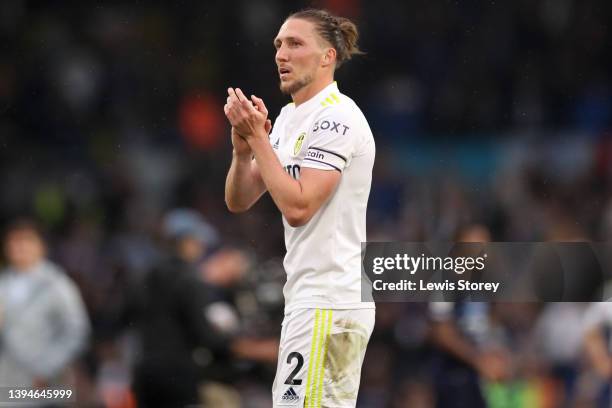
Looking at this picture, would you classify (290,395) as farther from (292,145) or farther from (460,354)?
(460,354)

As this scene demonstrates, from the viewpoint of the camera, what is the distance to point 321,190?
14.9 feet

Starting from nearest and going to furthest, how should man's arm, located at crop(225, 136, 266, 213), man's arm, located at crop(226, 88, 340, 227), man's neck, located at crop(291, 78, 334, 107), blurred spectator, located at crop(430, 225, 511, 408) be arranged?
1. man's arm, located at crop(226, 88, 340, 227)
2. man's neck, located at crop(291, 78, 334, 107)
3. man's arm, located at crop(225, 136, 266, 213)
4. blurred spectator, located at crop(430, 225, 511, 408)

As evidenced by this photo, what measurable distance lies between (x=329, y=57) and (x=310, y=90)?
0.54ft

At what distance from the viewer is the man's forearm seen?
16.2 ft

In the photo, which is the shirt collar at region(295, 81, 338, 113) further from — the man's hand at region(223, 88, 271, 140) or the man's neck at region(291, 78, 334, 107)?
the man's hand at region(223, 88, 271, 140)

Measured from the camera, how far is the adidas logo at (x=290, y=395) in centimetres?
458

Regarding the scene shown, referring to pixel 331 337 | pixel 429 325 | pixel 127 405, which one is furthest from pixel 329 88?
pixel 127 405

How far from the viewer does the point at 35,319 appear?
312 inches

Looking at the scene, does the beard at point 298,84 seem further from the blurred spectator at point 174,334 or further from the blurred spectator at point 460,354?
the blurred spectator at point 460,354

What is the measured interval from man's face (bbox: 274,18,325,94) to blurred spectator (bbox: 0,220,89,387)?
365cm

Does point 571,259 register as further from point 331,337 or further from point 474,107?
point 474,107

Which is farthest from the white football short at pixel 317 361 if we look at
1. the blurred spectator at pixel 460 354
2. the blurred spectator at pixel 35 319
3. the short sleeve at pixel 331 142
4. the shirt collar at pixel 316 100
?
the blurred spectator at pixel 460 354

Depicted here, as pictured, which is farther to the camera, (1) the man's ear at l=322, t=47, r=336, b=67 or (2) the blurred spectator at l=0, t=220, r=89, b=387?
(2) the blurred spectator at l=0, t=220, r=89, b=387
